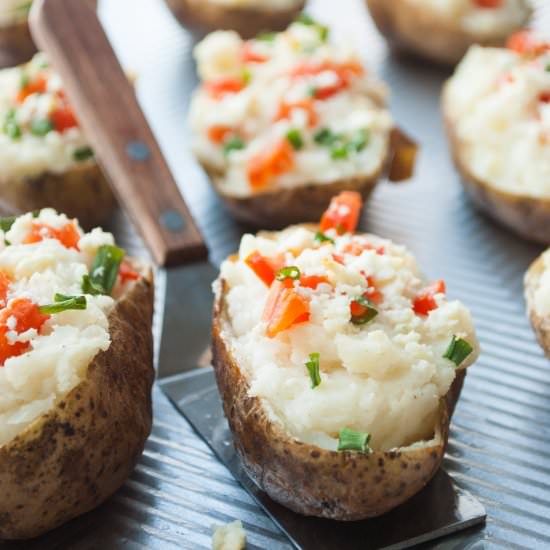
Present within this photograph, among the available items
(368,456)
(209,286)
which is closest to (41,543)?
(368,456)

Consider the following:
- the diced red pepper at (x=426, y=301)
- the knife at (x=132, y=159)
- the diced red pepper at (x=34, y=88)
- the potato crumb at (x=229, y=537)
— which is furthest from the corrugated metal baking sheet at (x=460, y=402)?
the diced red pepper at (x=34, y=88)

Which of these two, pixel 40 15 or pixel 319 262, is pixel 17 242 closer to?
pixel 319 262

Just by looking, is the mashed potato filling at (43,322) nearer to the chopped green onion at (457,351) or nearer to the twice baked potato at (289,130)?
the chopped green onion at (457,351)

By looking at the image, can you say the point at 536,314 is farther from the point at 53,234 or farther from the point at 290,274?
the point at 53,234

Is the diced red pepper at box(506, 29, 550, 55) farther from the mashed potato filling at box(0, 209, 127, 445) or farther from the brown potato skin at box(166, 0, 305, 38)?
the mashed potato filling at box(0, 209, 127, 445)

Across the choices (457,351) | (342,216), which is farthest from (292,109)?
(457,351)

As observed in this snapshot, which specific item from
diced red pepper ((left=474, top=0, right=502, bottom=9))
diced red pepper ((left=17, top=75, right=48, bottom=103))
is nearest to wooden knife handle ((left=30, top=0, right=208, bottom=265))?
diced red pepper ((left=17, top=75, right=48, bottom=103))
